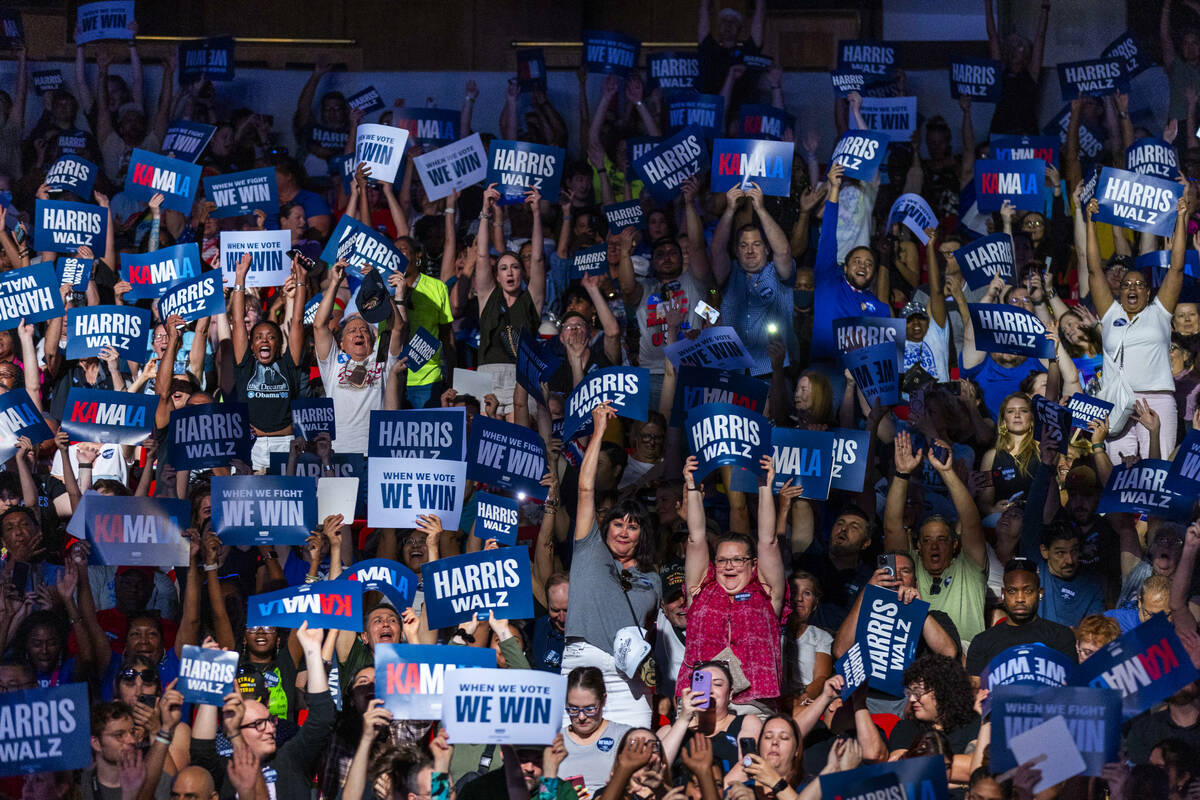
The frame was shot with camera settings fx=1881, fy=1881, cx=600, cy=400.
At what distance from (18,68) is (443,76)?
314cm

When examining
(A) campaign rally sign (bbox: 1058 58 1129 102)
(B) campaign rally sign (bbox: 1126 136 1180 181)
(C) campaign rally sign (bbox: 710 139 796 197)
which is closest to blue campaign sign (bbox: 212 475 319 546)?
(C) campaign rally sign (bbox: 710 139 796 197)

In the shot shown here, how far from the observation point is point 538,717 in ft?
22.0

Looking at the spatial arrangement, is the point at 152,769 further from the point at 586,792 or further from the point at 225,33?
the point at 225,33

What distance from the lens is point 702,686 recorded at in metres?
7.12

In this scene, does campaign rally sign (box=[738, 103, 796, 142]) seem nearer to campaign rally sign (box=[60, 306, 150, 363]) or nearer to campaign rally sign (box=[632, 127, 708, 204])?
campaign rally sign (box=[632, 127, 708, 204])

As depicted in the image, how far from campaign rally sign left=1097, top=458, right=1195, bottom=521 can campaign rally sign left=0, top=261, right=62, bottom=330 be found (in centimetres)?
579

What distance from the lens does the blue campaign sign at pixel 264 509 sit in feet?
28.1

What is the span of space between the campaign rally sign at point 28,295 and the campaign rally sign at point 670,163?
358 centimetres

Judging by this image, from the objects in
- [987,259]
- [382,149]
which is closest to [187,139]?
[382,149]

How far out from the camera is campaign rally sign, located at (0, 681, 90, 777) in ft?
22.4

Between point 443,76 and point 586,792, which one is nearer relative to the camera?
point 586,792

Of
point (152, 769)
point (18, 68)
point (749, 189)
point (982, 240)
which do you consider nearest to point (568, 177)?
point (749, 189)

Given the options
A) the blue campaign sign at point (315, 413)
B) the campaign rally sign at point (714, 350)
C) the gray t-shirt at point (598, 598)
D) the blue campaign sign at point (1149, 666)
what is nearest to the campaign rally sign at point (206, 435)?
the blue campaign sign at point (315, 413)

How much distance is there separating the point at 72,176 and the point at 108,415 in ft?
10.3
